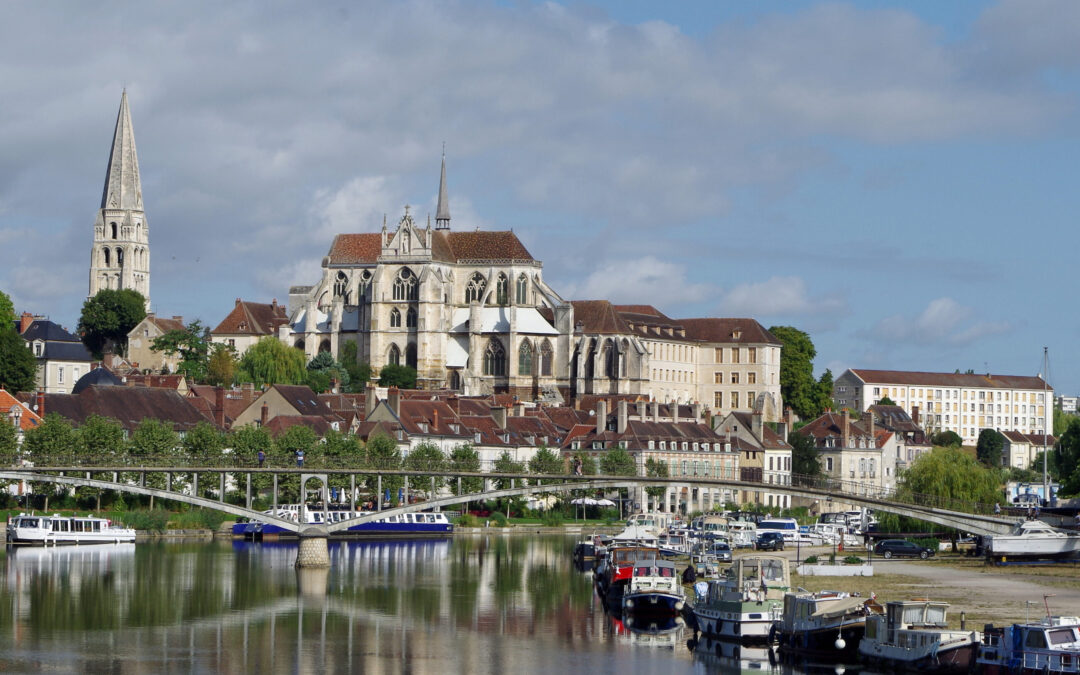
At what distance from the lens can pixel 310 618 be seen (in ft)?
202

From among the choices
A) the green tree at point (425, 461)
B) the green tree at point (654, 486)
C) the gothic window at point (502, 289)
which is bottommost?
the green tree at point (654, 486)

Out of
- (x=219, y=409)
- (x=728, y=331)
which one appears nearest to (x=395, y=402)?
(x=219, y=409)

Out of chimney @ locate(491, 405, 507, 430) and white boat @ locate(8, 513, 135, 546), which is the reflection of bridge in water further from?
chimney @ locate(491, 405, 507, 430)

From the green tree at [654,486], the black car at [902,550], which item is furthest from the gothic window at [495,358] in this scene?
the black car at [902,550]

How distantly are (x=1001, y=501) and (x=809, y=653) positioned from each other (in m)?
55.2

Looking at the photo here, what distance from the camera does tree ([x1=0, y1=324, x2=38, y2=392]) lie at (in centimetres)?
13338

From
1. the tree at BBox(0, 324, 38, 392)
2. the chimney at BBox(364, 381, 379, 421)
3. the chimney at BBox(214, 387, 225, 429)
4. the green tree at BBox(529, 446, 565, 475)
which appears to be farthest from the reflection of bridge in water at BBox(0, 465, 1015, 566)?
the tree at BBox(0, 324, 38, 392)

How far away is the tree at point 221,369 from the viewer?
16100 cm

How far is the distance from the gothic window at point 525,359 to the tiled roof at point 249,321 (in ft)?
82.6

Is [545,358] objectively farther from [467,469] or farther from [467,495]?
[467,495]

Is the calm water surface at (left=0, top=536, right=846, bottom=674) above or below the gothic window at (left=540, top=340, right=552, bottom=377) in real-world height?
below

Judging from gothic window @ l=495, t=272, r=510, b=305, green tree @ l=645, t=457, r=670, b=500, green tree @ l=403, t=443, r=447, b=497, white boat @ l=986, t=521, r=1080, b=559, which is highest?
gothic window @ l=495, t=272, r=510, b=305

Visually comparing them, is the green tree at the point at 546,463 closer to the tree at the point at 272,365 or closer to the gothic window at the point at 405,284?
the tree at the point at 272,365

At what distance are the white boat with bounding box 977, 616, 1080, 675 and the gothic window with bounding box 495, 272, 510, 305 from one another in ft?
466
